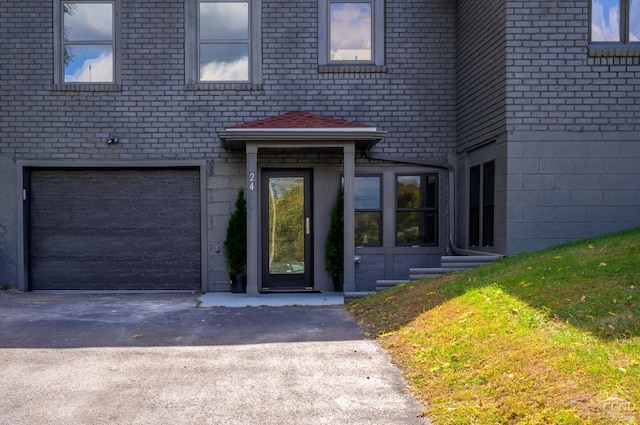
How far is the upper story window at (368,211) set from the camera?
1079 centimetres

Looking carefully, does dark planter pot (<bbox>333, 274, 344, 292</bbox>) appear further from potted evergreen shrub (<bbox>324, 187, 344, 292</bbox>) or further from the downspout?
the downspout

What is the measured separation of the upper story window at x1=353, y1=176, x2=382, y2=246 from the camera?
425 inches

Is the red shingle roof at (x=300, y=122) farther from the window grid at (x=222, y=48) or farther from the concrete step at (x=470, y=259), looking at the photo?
the concrete step at (x=470, y=259)

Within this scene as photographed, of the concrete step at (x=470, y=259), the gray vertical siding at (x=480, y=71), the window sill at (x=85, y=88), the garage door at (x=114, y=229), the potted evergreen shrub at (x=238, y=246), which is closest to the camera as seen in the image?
the gray vertical siding at (x=480, y=71)

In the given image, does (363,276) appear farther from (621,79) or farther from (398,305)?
(621,79)

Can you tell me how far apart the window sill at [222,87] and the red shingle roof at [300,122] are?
83 centimetres

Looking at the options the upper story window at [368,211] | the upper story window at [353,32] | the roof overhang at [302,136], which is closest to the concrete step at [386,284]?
the upper story window at [368,211]

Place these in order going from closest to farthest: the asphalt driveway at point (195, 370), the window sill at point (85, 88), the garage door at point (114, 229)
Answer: the asphalt driveway at point (195, 370) → the window sill at point (85, 88) → the garage door at point (114, 229)

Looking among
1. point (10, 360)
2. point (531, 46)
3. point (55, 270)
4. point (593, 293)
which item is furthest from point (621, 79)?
point (55, 270)

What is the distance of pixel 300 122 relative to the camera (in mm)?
9703

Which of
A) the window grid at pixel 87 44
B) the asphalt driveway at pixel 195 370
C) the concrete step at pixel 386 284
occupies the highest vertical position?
the window grid at pixel 87 44

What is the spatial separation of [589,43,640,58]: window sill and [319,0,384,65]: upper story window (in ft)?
12.0

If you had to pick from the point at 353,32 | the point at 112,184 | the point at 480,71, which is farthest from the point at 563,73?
the point at 112,184

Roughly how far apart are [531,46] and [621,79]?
1374 millimetres
